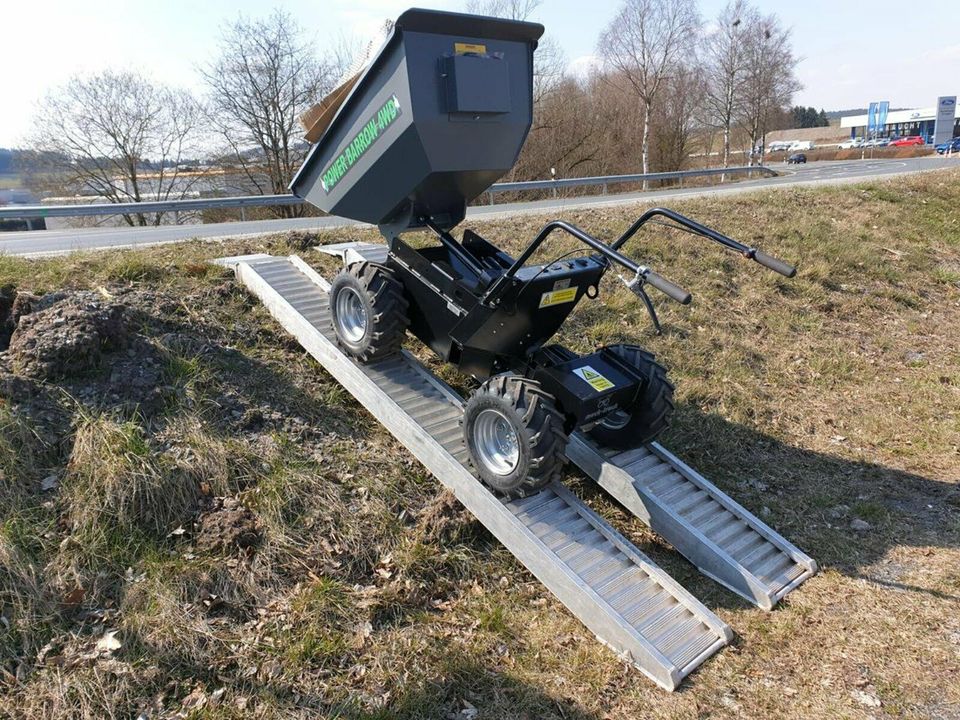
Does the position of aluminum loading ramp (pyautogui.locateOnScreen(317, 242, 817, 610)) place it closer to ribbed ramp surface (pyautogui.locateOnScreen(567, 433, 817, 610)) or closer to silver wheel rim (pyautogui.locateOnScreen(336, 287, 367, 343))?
ribbed ramp surface (pyautogui.locateOnScreen(567, 433, 817, 610))

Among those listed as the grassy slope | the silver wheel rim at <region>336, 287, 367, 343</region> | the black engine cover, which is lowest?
the grassy slope

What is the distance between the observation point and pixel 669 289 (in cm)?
310

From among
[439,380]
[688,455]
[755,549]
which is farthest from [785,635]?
[439,380]

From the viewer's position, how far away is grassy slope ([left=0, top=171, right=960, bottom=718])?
3.42 metres

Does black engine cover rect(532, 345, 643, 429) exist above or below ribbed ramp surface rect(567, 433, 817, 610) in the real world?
above

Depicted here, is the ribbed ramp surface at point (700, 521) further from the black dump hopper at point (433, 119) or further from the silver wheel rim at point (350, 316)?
the black dump hopper at point (433, 119)

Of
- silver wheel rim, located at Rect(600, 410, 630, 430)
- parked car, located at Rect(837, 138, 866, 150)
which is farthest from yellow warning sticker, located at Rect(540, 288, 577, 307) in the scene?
parked car, located at Rect(837, 138, 866, 150)

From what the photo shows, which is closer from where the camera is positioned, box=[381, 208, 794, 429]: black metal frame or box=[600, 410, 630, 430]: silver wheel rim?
box=[381, 208, 794, 429]: black metal frame

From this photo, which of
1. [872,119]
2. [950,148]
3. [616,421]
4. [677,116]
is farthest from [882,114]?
[616,421]

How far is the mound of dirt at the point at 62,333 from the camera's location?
15.8ft

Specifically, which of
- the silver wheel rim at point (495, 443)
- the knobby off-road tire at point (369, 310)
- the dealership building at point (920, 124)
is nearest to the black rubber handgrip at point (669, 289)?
the silver wheel rim at point (495, 443)

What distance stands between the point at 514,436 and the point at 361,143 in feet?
7.65

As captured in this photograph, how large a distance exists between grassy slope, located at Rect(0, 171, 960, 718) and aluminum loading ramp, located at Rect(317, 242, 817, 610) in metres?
0.13

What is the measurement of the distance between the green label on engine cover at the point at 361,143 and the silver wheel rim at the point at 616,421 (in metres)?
2.56
